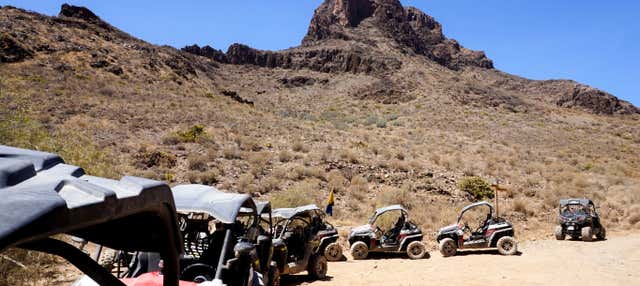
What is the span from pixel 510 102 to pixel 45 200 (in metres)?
65.9

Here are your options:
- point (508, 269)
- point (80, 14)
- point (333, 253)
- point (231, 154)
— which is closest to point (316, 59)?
point (80, 14)

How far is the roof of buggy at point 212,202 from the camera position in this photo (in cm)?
546

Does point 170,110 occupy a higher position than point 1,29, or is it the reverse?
point 1,29

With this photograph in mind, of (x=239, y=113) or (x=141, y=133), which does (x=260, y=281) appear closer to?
(x=141, y=133)

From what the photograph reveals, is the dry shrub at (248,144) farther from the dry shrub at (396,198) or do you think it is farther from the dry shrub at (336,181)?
the dry shrub at (396,198)

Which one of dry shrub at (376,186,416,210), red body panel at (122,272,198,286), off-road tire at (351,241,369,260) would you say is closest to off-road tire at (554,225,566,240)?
dry shrub at (376,186,416,210)

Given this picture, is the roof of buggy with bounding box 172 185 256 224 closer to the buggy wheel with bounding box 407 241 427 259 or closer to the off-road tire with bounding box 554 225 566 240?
the buggy wheel with bounding box 407 241 427 259

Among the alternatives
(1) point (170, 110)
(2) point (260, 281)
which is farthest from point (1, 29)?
(2) point (260, 281)

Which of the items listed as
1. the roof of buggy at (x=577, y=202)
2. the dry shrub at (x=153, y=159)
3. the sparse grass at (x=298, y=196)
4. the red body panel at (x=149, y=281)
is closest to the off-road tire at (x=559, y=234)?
the roof of buggy at (x=577, y=202)

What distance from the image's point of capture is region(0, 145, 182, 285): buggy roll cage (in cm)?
99

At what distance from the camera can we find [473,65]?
101 meters

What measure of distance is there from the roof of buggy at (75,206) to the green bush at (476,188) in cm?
2185

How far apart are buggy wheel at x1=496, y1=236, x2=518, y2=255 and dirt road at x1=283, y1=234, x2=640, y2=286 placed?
29 cm

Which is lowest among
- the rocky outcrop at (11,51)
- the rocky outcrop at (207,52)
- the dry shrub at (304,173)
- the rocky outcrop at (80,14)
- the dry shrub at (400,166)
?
the dry shrub at (304,173)
